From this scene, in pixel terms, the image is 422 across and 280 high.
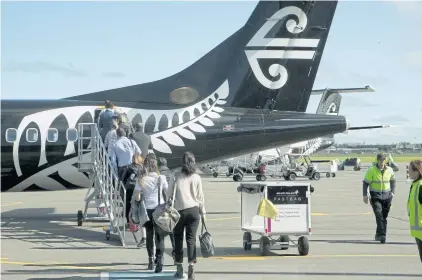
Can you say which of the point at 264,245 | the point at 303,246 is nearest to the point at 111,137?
the point at 264,245

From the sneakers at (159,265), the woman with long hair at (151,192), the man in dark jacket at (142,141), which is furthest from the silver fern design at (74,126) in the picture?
the sneakers at (159,265)

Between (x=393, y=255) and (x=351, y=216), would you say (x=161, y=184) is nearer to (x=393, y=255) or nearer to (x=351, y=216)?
(x=393, y=255)

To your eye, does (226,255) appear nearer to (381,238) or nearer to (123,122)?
(381,238)

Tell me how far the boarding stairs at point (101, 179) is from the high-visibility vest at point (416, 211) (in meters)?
5.68

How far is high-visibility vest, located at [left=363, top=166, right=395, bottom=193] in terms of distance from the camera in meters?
12.6

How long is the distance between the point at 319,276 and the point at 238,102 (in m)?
8.34

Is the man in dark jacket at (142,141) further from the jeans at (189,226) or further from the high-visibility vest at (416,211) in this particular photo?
the high-visibility vest at (416,211)

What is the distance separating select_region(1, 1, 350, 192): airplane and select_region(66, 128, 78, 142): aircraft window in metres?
0.03

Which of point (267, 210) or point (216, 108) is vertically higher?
point (216, 108)

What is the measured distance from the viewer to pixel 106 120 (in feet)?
45.5

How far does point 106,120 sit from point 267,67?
5.09m

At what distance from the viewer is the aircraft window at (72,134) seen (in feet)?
50.9

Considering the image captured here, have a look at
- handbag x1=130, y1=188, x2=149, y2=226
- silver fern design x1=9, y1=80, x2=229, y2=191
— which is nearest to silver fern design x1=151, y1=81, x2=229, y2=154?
silver fern design x1=9, y1=80, x2=229, y2=191

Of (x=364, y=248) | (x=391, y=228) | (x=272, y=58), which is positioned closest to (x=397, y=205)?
(x=391, y=228)
